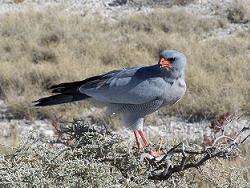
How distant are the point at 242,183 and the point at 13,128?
4505 millimetres

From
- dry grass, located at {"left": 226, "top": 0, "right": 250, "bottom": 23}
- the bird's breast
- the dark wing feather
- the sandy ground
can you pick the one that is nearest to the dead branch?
the bird's breast

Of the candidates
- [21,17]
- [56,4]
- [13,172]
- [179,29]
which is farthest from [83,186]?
[56,4]

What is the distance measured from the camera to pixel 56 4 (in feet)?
56.4

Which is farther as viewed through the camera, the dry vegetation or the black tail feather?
the black tail feather

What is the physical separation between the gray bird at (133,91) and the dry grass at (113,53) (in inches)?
129

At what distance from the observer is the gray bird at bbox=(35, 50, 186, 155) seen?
15.4 ft

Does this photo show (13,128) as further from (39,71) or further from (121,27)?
(121,27)

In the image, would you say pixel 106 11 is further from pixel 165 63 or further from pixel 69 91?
pixel 165 63

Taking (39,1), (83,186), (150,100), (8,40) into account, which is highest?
(83,186)

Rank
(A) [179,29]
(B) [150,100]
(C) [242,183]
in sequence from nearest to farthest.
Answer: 1. (C) [242,183]
2. (B) [150,100]
3. (A) [179,29]

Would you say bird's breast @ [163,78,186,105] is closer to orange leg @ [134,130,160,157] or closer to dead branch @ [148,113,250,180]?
orange leg @ [134,130,160,157]

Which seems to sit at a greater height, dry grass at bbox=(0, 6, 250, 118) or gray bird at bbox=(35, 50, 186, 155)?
gray bird at bbox=(35, 50, 186, 155)

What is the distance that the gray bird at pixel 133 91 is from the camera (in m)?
4.71

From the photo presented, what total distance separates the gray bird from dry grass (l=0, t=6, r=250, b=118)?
10.7 feet
